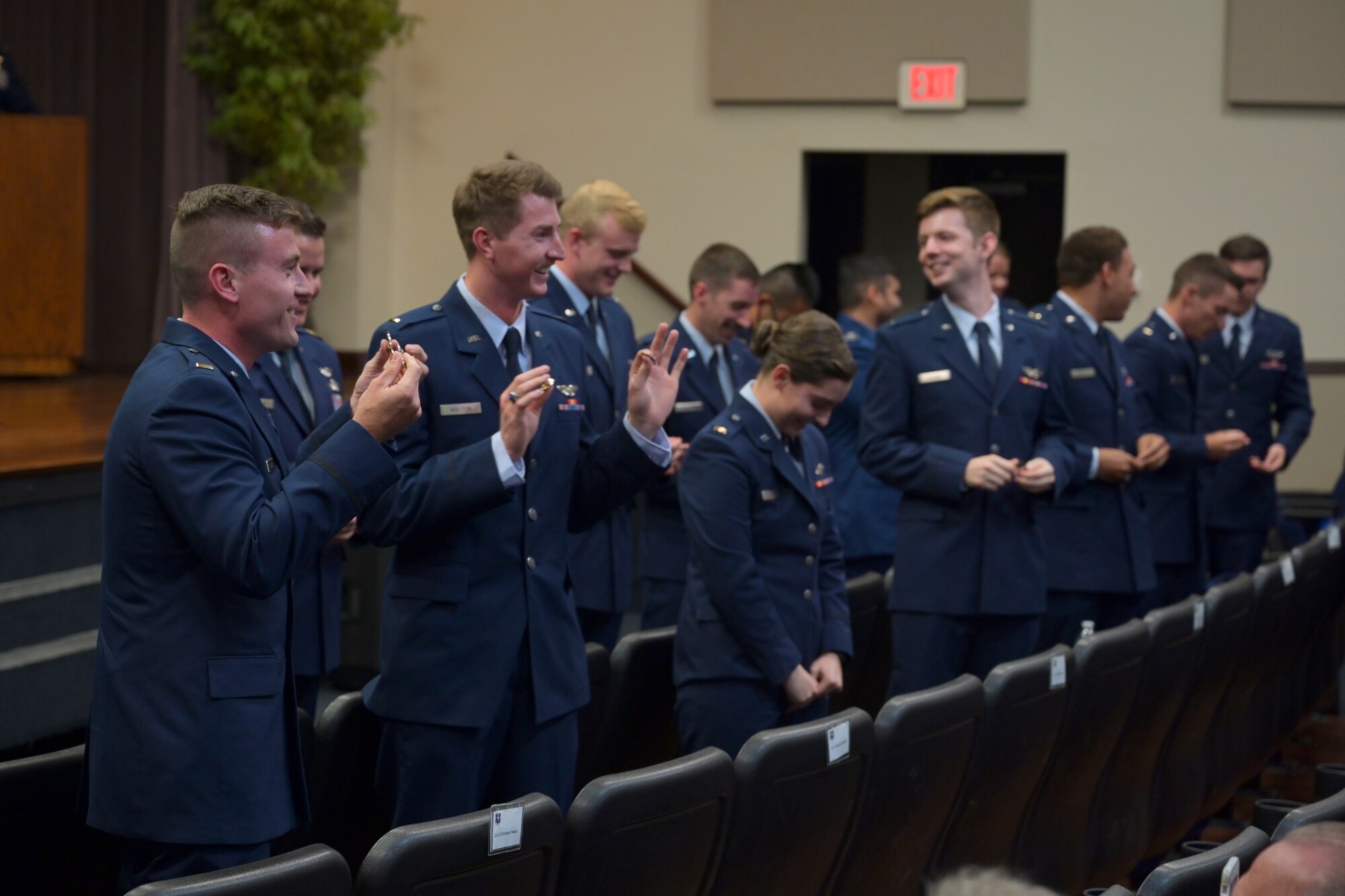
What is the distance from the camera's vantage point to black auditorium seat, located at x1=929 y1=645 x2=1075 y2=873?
2621mm

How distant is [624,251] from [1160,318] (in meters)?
2.17

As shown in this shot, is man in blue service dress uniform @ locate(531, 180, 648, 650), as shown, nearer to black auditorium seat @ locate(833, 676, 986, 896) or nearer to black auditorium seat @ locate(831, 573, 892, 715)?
black auditorium seat @ locate(831, 573, 892, 715)

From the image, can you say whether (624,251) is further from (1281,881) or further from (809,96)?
(809,96)

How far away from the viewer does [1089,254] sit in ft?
13.9

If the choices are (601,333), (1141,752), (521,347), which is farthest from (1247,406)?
(521,347)

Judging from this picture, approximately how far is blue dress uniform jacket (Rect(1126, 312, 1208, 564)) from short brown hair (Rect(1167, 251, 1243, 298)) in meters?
0.17

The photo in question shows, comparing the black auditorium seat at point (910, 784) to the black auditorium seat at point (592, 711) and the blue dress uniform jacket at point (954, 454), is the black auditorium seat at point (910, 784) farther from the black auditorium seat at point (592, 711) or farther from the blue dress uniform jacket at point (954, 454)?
the blue dress uniform jacket at point (954, 454)

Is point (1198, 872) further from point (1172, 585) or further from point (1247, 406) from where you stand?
point (1247, 406)

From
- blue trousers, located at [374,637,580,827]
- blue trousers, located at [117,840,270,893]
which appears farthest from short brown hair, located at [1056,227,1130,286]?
blue trousers, located at [117,840,270,893]

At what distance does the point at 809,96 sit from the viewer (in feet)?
25.0

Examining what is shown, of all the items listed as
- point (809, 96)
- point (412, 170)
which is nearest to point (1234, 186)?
point (809, 96)

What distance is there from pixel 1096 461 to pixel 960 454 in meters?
0.83

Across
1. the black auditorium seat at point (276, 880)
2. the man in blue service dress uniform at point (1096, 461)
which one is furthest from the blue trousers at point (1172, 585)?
the black auditorium seat at point (276, 880)

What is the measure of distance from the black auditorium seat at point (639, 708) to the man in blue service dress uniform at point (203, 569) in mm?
1077
